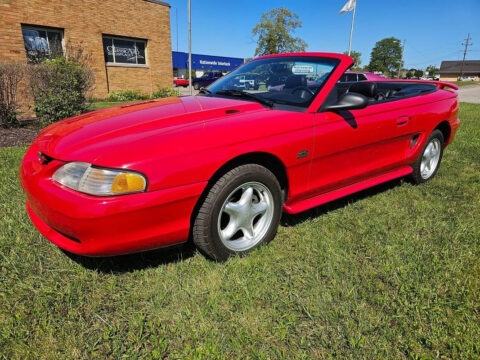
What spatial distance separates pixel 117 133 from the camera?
6.44ft

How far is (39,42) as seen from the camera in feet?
38.2

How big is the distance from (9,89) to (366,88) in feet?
22.4

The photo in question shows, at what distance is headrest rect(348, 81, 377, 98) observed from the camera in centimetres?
389

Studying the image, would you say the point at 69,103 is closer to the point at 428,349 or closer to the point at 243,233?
the point at 243,233

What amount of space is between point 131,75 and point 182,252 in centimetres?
1440

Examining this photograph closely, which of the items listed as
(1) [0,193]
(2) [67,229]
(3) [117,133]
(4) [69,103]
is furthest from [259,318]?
(4) [69,103]

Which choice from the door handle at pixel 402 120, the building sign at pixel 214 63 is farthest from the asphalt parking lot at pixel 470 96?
the building sign at pixel 214 63

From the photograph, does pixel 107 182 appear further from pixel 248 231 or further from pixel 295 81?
pixel 295 81

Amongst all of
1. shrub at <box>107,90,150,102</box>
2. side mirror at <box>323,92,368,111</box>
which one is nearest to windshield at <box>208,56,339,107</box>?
side mirror at <box>323,92,368,111</box>

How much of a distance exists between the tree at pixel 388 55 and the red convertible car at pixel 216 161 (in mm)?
A: 103053

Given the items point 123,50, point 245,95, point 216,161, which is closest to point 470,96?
point 123,50

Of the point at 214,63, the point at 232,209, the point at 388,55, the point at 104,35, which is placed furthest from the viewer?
the point at 388,55

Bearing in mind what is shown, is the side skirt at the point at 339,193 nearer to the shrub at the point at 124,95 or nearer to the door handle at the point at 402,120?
the door handle at the point at 402,120

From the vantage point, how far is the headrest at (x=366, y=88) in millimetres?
3887
